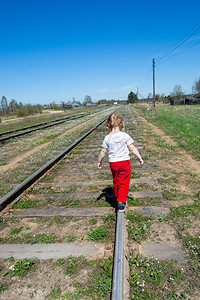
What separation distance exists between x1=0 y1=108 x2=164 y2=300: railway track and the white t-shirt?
970 millimetres

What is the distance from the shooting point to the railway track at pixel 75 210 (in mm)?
2531

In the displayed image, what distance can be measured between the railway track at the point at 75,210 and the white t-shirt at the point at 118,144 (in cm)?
97

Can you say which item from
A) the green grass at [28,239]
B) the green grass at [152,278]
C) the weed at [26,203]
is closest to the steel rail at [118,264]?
the green grass at [152,278]

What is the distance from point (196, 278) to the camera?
2113mm

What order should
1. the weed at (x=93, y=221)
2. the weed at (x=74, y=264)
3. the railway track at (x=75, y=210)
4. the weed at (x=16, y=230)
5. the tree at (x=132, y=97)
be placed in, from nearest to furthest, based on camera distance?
the weed at (x=74, y=264), the railway track at (x=75, y=210), the weed at (x=16, y=230), the weed at (x=93, y=221), the tree at (x=132, y=97)

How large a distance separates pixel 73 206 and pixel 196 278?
91.9 inches

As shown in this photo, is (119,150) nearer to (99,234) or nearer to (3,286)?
(99,234)

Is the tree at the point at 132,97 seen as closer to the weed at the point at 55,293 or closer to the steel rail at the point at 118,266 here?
the steel rail at the point at 118,266

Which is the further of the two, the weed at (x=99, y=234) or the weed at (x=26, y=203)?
the weed at (x=26, y=203)

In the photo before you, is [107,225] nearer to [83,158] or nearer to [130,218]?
[130,218]

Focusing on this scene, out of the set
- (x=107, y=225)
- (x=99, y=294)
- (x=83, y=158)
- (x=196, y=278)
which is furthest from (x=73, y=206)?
(x=83, y=158)

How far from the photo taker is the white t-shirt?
10.4 feet

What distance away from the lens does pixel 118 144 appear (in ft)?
10.4

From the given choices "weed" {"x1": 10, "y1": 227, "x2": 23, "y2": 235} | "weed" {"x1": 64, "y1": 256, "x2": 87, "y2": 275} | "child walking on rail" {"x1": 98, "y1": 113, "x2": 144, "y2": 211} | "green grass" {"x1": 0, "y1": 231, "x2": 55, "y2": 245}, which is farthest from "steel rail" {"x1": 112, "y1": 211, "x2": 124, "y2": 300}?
"weed" {"x1": 10, "y1": 227, "x2": 23, "y2": 235}
